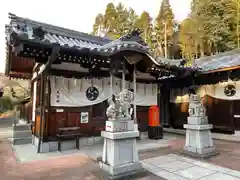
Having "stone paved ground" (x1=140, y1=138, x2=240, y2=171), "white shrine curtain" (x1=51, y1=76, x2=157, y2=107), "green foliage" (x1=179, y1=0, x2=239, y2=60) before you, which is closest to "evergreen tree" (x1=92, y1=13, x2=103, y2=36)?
"green foliage" (x1=179, y1=0, x2=239, y2=60)

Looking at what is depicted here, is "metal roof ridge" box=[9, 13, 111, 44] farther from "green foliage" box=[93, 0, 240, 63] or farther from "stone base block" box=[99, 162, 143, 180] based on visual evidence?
"stone base block" box=[99, 162, 143, 180]

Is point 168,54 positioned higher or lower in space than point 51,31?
higher

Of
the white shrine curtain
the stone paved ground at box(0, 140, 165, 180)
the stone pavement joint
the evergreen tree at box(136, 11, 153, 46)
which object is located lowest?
the stone paved ground at box(0, 140, 165, 180)

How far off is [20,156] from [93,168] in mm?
2685

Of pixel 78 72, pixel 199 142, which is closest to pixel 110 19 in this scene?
pixel 78 72

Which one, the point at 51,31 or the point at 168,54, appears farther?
the point at 168,54

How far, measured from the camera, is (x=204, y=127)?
5.11 metres

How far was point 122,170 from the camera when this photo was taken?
3566mm

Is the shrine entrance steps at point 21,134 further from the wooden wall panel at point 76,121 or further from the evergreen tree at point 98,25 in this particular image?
the evergreen tree at point 98,25

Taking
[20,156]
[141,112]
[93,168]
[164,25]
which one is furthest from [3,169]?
[164,25]

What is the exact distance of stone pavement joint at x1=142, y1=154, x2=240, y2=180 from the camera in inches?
144

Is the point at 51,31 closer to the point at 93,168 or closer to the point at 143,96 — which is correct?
the point at 143,96

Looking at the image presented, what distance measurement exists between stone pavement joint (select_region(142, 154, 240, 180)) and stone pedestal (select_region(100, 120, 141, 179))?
2.11ft

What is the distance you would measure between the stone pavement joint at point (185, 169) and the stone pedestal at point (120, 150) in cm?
64
